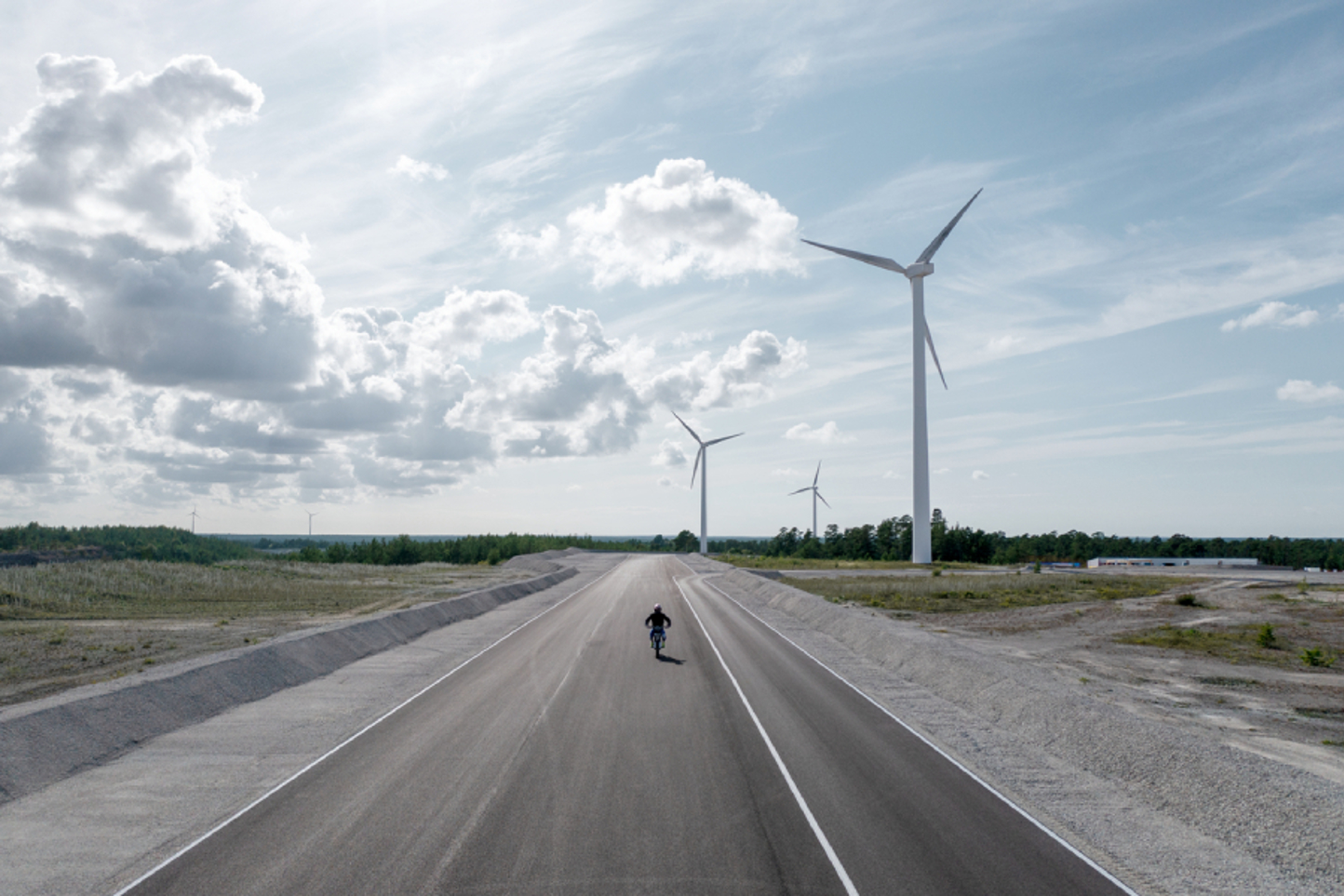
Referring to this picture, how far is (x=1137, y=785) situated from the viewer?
13.1 meters

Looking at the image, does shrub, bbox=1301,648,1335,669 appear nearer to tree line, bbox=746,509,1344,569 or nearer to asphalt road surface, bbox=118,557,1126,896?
asphalt road surface, bbox=118,557,1126,896

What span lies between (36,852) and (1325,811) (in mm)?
18179

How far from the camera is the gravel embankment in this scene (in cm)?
991

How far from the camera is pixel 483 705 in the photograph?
17.8 m

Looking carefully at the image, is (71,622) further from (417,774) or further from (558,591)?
(417,774)

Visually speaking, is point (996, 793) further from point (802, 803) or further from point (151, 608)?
point (151, 608)

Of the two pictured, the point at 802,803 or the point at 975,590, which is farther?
the point at 975,590

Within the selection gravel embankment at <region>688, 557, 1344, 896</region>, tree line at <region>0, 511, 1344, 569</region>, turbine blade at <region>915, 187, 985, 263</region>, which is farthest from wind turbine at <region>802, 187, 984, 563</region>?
tree line at <region>0, 511, 1344, 569</region>

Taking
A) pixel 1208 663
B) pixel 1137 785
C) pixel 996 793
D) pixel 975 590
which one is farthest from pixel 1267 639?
pixel 996 793

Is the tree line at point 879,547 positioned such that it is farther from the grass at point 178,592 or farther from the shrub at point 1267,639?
the shrub at point 1267,639

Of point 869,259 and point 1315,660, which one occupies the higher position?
point 869,259

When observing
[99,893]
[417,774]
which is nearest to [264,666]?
[417,774]

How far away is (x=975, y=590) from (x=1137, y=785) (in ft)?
152

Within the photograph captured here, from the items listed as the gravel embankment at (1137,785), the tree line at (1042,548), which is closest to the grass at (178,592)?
the gravel embankment at (1137,785)
